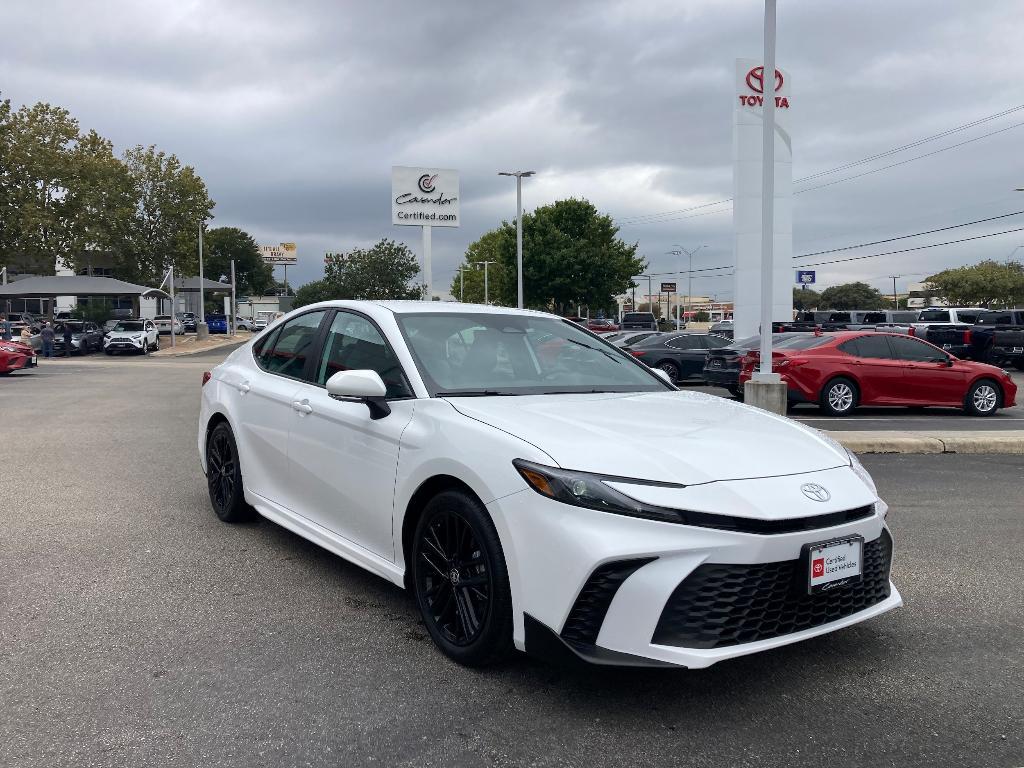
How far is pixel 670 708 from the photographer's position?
324 cm

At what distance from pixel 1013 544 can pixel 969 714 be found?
9.70 feet

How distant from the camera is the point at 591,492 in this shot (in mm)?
3068

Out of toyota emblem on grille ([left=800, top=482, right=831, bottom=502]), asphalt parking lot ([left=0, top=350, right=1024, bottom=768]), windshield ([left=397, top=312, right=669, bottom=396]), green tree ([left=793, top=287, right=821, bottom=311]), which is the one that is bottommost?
asphalt parking lot ([left=0, top=350, right=1024, bottom=768])

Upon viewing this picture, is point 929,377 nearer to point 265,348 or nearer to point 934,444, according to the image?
point 934,444

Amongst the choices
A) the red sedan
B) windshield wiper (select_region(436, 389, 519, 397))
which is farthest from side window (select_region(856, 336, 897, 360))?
windshield wiper (select_region(436, 389, 519, 397))

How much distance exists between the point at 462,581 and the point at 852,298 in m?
119

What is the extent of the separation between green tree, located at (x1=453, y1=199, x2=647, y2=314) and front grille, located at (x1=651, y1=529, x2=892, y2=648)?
57.9 m

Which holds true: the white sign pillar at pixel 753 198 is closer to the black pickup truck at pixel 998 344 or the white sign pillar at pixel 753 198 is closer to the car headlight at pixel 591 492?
the black pickup truck at pixel 998 344

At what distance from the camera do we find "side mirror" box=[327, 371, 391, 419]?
395 centimetres

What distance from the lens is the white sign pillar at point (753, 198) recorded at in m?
31.4

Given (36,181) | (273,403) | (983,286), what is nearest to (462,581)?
(273,403)

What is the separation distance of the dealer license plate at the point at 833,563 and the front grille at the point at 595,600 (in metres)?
0.62

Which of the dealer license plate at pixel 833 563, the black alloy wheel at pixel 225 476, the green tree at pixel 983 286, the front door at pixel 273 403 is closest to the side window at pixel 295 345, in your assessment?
the front door at pixel 273 403

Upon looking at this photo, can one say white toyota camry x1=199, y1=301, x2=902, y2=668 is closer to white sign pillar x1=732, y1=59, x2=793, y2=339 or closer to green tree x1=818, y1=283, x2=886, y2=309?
white sign pillar x1=732, y1=59, x2=793, y2=339
